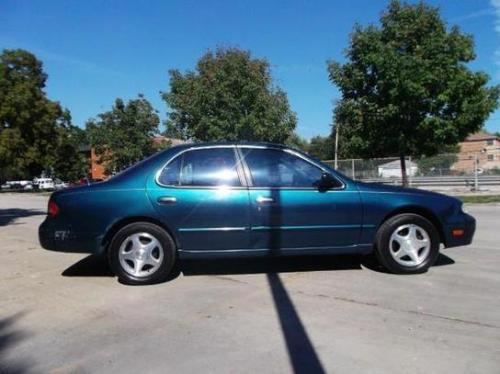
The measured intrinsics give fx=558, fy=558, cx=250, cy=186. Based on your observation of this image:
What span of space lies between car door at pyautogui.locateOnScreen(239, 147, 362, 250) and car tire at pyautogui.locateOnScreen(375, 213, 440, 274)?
333 mm

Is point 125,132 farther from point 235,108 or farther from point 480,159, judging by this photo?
point 480,159

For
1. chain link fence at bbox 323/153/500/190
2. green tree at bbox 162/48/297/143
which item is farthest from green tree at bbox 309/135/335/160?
green tree at bbox 162/48/297/143

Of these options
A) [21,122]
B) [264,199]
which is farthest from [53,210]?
[21,122]

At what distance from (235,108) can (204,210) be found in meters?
18.2

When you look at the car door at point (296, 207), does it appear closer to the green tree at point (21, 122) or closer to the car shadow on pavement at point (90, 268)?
the car shadow on pavement at point (90, 268)

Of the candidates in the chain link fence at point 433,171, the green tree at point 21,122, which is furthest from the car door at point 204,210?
the chain link fence at point 433,171

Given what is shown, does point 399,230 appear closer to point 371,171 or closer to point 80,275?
point 80,275

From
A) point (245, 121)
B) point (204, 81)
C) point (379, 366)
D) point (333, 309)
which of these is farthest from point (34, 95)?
point (379, 366)

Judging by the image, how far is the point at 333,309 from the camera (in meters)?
5.05

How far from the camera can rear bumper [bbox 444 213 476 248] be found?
6469mm

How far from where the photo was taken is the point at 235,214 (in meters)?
6.14

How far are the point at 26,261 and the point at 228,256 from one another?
359 cm

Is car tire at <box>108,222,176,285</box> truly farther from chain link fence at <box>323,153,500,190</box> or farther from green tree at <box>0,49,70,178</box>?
chain link fence at <box>323,153,500,190</box>

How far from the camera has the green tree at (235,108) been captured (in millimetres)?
23891
